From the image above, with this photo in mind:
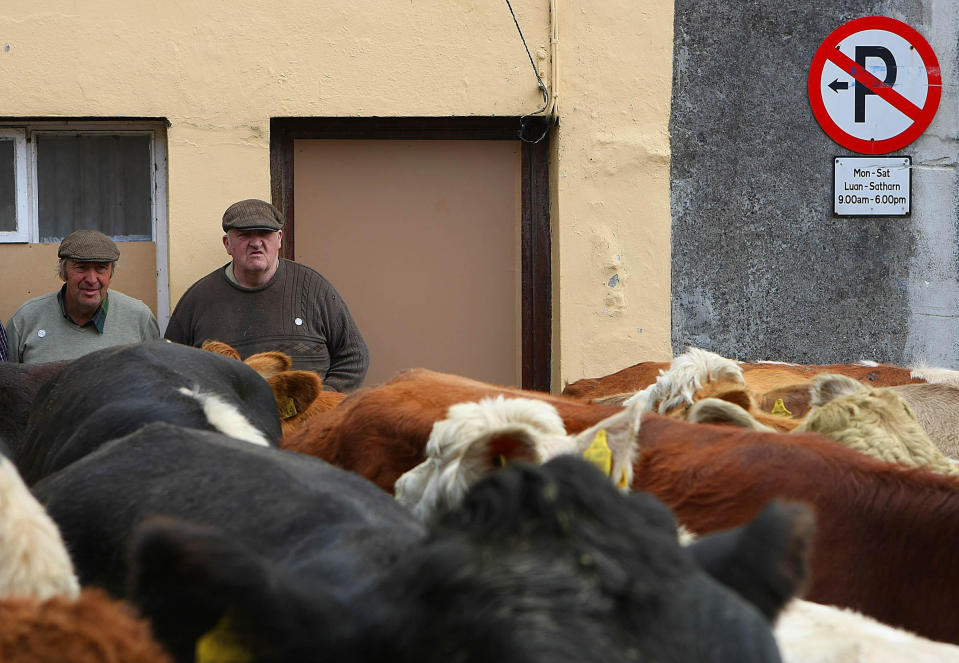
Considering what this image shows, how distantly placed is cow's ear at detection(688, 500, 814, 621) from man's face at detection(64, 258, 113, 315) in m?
5.40

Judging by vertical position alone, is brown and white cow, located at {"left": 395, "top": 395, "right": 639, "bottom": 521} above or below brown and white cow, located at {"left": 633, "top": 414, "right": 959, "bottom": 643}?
above

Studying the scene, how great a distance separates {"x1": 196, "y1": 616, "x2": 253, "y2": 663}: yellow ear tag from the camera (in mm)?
1326

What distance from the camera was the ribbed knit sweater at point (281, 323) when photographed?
20.5 ft

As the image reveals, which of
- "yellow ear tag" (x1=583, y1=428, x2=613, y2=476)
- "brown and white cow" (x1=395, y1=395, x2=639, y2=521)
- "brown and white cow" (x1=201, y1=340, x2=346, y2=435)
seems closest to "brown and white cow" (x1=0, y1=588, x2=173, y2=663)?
"brown and white cow" (x1=395, y1=395, x2=639, y2=521)

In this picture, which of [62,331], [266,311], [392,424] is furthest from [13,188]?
[392,424]

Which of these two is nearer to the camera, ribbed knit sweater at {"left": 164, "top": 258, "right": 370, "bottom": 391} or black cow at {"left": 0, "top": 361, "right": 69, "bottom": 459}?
black cow at {"left": 0, "top": 361, "right": 69, "bottom": 459}

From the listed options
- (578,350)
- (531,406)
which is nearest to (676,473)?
(531,406)

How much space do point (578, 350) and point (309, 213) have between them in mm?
2054

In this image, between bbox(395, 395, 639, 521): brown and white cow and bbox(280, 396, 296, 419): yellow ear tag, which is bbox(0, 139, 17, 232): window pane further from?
bbox(395, 395, 639, 521): brown and white cow

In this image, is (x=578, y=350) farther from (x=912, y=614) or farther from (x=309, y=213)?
(x=912, y=614)

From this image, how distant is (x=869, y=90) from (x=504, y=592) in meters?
6.90

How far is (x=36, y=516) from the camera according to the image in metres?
1.70

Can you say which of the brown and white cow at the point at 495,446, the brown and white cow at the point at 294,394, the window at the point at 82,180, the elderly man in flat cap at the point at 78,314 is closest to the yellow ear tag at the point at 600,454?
the brown and white cow at the point at 495,446

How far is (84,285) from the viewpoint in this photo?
6219 mm
